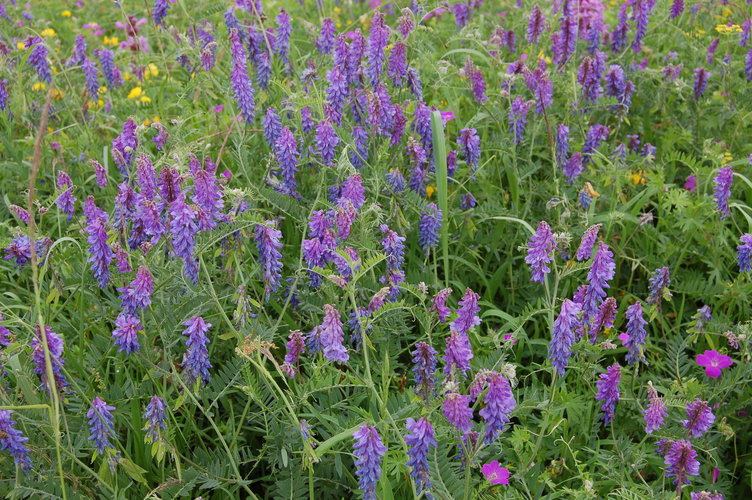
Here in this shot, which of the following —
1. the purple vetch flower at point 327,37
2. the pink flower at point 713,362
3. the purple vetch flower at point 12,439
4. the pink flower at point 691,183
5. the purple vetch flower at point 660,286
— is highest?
the purple vetch flower at point 327,37

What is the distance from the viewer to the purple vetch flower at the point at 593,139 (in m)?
3.53

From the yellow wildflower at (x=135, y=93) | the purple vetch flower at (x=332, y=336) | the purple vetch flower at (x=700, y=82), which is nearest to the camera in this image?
the purple vetch flower at (x=332, y=336)

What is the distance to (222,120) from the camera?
12.6 ft

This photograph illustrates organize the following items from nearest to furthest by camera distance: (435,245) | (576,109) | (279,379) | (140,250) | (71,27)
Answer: (140,250), (279,379), (435,245), (576,109), (71,27)

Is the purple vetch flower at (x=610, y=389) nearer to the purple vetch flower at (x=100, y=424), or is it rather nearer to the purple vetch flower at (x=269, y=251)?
the purple vetch flower at (x=269, y=251)

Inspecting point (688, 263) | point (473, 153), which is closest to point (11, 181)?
point (473, 153)

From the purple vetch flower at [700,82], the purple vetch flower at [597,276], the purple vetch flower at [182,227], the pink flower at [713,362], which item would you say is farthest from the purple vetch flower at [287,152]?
the purple vetch flower at [700,82]

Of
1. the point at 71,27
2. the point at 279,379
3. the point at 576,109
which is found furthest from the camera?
the point at 71,27

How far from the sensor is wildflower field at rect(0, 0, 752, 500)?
2.20 m

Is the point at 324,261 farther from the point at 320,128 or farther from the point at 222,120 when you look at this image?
the point at 222,120

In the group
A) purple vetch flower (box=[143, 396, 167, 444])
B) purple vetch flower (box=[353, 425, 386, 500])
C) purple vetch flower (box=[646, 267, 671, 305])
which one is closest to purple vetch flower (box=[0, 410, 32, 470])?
purple vetch flower (box=[143, 396, 167, 444])

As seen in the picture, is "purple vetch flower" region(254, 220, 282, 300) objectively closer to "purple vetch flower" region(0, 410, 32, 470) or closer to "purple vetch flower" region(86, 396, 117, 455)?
"purple vetch flower" region(86, 396, 117, 455)

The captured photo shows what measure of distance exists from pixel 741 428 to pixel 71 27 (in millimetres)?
5211

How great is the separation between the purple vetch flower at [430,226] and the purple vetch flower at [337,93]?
1.73 feet
